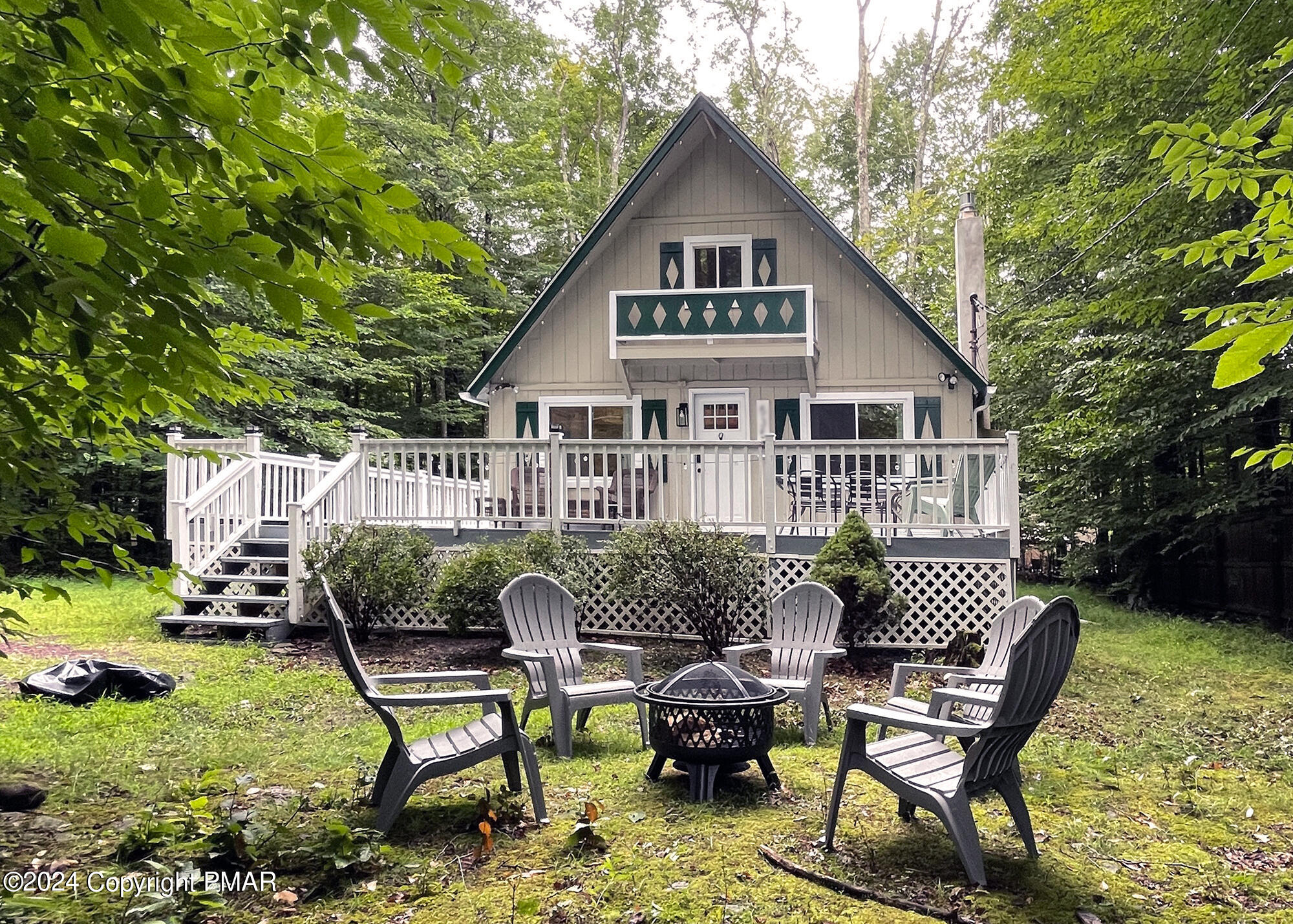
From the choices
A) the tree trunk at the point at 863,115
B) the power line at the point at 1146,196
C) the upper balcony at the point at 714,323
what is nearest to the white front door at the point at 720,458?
the upper balcony at the point at 714,323

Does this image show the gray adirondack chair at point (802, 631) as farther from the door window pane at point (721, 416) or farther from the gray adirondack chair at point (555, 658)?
the door window pane at point (721, 416)

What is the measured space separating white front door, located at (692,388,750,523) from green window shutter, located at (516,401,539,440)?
2550 millimetres

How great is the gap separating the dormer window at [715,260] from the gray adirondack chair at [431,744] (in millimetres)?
9787

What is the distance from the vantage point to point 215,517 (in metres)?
9.63

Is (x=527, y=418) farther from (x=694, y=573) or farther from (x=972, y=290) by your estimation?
(x=972, y=290)

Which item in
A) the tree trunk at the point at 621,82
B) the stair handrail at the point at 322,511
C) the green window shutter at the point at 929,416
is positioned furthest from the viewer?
the tree trunk at the point at 621,82

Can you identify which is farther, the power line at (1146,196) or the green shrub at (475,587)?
the green shrub at (475,587)

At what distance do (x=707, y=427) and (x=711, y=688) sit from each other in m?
8.76

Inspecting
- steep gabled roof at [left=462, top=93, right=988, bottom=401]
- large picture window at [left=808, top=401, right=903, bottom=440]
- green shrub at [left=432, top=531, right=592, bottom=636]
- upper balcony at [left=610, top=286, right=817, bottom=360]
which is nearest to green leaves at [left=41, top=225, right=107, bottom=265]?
green shrub at [left=432, top=531, right=592, bottom=636]

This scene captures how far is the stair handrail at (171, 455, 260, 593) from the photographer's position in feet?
30.3

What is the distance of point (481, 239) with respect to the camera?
73.3ft

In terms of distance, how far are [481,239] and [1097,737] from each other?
777 inches

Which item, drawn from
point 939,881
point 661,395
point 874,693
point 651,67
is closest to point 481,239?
point 651,67

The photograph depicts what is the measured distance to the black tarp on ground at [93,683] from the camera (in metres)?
6.34
